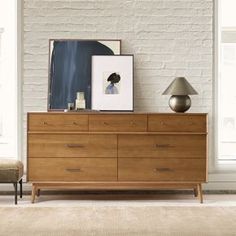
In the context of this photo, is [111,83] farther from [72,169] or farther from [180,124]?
[72,169]

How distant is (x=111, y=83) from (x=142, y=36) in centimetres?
56

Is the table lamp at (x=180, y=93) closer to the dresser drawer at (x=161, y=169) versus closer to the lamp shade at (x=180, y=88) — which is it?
the lamp shade at (x=180, y=88)

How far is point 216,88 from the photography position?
18.5 ft

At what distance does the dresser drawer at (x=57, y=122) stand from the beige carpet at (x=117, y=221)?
69 cm

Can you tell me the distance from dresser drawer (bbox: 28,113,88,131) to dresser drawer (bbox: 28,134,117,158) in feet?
0.20

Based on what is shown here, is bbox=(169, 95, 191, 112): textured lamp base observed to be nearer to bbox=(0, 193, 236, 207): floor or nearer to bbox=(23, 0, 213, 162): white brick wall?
bbox=(23, 0, 213, 162): white brick wall

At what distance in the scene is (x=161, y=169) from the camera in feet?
16.7

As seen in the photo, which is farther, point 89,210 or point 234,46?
point 234,46

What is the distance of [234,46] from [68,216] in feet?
8.45

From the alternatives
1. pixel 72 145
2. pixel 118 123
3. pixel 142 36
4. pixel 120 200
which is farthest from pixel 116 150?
pixel 142 36

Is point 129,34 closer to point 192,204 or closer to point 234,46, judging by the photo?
point 234,46

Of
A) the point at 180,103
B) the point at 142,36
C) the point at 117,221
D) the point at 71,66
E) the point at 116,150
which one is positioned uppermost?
the point at 142,36

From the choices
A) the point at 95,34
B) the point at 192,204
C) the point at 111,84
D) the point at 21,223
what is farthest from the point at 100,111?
the point at 21,223

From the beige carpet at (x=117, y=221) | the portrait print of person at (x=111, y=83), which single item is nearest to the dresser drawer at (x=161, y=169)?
the beige carpet at (x=117, y=221)
